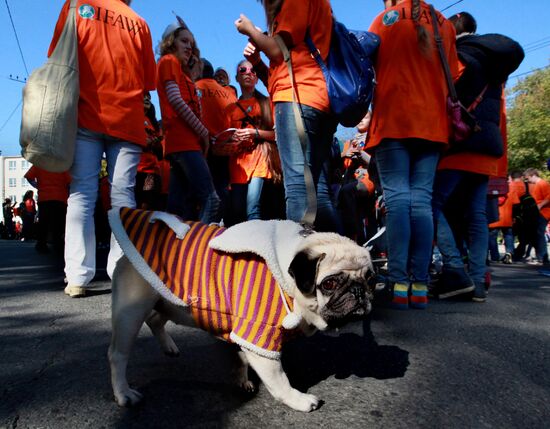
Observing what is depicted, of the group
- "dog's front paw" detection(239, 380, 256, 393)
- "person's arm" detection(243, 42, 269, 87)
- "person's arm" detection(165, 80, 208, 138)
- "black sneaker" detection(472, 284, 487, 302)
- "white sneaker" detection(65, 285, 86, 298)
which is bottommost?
"white sneaker" detection(65, 285, 86, 298)

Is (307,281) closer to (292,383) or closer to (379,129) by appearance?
(292,383)

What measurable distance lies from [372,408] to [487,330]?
141cm

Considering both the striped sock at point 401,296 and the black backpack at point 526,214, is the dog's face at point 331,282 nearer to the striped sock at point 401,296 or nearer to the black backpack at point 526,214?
the striped sock at point 401,296

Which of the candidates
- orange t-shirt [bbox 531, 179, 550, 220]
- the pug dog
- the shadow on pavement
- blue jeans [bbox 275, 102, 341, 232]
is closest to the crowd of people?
blue jeans [bbox 275, 102, 341, 232]

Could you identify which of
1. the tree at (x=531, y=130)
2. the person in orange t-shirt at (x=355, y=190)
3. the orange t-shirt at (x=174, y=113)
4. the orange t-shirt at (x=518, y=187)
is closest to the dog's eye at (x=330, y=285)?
the orange t-shirt at (x=174, y=113)

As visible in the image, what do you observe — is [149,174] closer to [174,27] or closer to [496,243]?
[174,27]

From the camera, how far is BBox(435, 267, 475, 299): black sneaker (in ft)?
11.4

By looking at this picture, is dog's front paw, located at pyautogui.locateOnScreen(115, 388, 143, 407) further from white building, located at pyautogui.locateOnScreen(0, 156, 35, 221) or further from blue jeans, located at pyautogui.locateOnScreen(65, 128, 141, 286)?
white building, located at pyautogui.locateOnScreen(0, 156, 35, 221)

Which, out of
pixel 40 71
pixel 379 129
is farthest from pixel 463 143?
pixel 40 71

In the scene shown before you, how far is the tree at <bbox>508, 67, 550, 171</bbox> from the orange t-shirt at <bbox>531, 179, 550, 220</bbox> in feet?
67.3

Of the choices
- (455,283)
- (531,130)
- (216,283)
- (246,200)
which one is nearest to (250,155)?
(246,200)

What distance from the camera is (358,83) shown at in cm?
256

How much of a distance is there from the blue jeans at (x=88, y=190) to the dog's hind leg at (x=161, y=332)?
118 centimetres

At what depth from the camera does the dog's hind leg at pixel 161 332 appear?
197 centimetres
